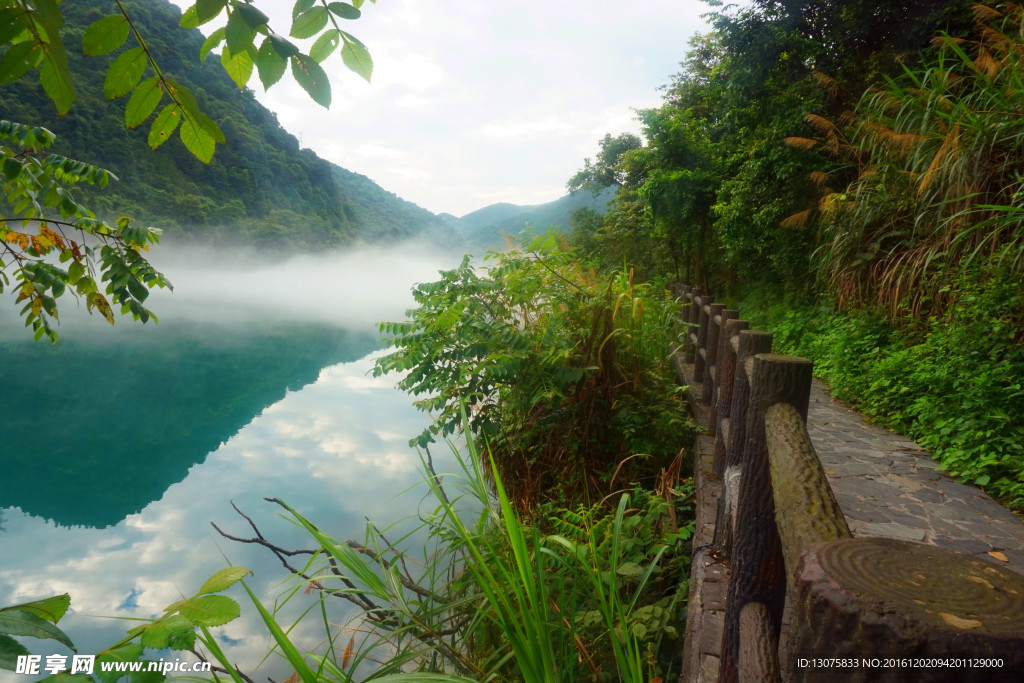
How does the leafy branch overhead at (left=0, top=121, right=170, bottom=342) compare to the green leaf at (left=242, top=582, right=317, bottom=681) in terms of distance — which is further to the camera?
the leafy branch overhead at (left=0, top=121, right=170, bottom=342)

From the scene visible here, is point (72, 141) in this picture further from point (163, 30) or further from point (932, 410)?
point (932, 410)

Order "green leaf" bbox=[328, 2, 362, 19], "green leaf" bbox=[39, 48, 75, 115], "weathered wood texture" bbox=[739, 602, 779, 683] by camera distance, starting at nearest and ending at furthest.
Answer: "green leaf" bbox=[39, 48, 75, 115] < "green leaf" bbox=[328, 2, 362, 19] < "weathered wood texture" bbox=[739, 602, 779, 683]

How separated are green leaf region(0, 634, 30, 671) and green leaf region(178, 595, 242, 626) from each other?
17 cm

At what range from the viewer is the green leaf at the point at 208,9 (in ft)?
2.52

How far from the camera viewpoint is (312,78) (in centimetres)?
88

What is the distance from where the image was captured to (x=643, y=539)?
264cm

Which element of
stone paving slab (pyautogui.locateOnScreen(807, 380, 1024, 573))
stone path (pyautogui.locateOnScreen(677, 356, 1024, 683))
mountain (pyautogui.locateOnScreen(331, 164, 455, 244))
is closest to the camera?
stone path (pyautogui.locateOnScreen(677, 356, 1024, 683))

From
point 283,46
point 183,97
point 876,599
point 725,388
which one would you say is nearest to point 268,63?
point 283,46

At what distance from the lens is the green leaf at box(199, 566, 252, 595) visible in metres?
0.79

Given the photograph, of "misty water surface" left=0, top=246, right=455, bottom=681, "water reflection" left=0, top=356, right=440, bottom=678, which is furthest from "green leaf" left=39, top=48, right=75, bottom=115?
"water reflection" left=0, top=356, right=440, bottom=678

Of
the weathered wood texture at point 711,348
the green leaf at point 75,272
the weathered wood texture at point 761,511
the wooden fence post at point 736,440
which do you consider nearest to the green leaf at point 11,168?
the green leaf at point 75,272

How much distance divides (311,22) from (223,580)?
0.87m

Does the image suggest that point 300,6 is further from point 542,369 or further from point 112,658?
point 542,369

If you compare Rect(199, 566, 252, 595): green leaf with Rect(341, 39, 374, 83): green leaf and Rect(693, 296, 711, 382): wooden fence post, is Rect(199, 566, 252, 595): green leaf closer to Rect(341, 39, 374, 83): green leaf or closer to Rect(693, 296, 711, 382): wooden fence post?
Rect(341, 39, 374, 83): green leaf
